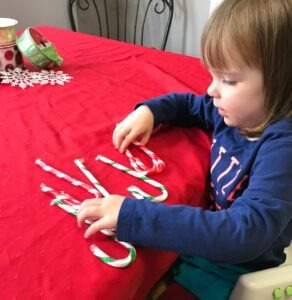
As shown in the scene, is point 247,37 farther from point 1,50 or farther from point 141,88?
point 1,50

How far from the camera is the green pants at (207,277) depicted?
69 cm

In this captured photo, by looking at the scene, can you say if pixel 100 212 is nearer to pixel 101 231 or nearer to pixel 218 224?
pixel 101 231

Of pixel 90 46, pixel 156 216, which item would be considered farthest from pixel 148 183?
pixel 90 46

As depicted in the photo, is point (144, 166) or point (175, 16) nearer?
point (144, 166)

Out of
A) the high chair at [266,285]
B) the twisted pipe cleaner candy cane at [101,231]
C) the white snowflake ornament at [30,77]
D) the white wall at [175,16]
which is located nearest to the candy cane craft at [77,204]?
the twisted pipe cleaner candy cane at [101,231]

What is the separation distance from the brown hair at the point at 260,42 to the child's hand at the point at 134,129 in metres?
0.20

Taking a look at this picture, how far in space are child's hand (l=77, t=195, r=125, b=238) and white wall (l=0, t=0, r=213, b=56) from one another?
1.72m

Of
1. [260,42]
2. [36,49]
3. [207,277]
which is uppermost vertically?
[260,42]

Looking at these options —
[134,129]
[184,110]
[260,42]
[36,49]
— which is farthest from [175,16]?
[260,42]

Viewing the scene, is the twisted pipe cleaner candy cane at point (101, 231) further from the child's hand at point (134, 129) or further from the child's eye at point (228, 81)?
the child's eye at point (228, 81)

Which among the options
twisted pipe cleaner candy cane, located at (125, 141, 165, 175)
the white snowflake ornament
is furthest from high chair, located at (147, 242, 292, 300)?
the white snowflake ornament

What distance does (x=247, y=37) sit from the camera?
574 millimetres

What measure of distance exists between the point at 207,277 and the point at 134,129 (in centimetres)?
32

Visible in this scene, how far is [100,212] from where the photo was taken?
0.52 metres
